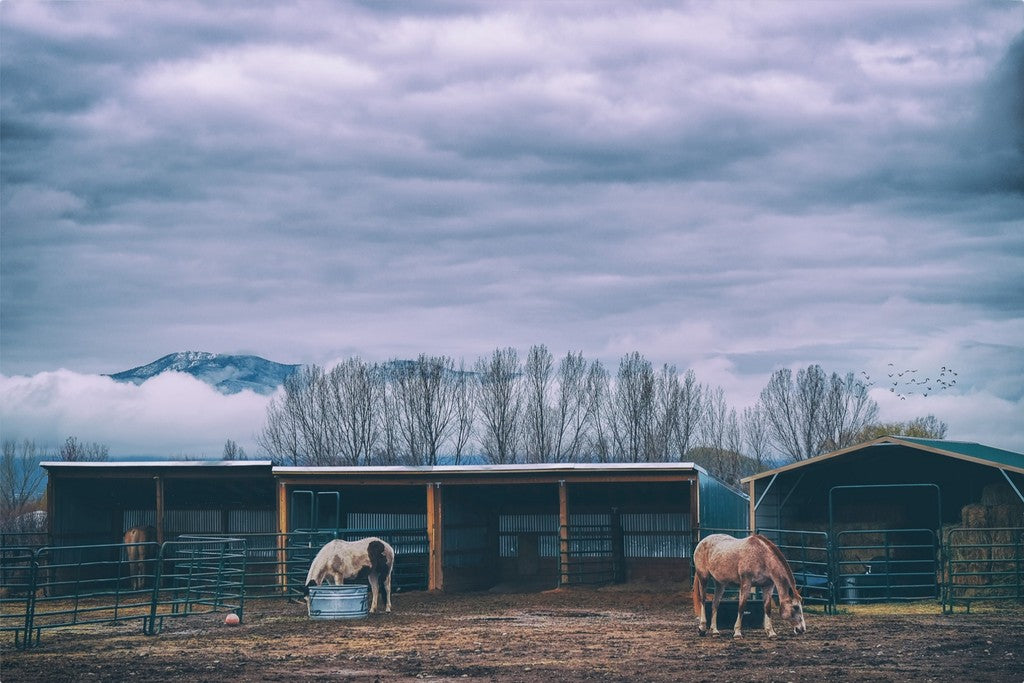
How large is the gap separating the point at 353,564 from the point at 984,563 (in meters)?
9.85

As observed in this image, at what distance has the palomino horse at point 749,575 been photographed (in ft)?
46.9

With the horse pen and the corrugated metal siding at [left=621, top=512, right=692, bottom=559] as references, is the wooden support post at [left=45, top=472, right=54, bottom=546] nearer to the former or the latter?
the horse pen

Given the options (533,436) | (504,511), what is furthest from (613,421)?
(504,511)

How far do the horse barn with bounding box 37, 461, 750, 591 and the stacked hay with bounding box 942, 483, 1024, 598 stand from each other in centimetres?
450

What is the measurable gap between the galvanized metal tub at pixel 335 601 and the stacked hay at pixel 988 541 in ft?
28.9

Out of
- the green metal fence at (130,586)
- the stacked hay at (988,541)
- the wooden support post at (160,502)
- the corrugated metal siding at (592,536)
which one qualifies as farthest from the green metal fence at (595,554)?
the wooden support post at (160,502)

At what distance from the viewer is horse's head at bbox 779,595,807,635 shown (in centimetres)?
1423

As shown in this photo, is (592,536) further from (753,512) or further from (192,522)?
(192,522)

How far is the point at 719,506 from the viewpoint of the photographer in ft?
81.5

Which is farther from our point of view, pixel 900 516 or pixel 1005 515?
pixel 900 516

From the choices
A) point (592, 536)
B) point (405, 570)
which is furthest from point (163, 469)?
point (592, 536)

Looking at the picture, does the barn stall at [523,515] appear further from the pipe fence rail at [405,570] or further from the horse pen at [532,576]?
the pipe fence rail at [405,570]

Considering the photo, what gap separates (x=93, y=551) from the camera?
23.8m

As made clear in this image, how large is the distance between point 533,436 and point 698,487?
89.7 feet
